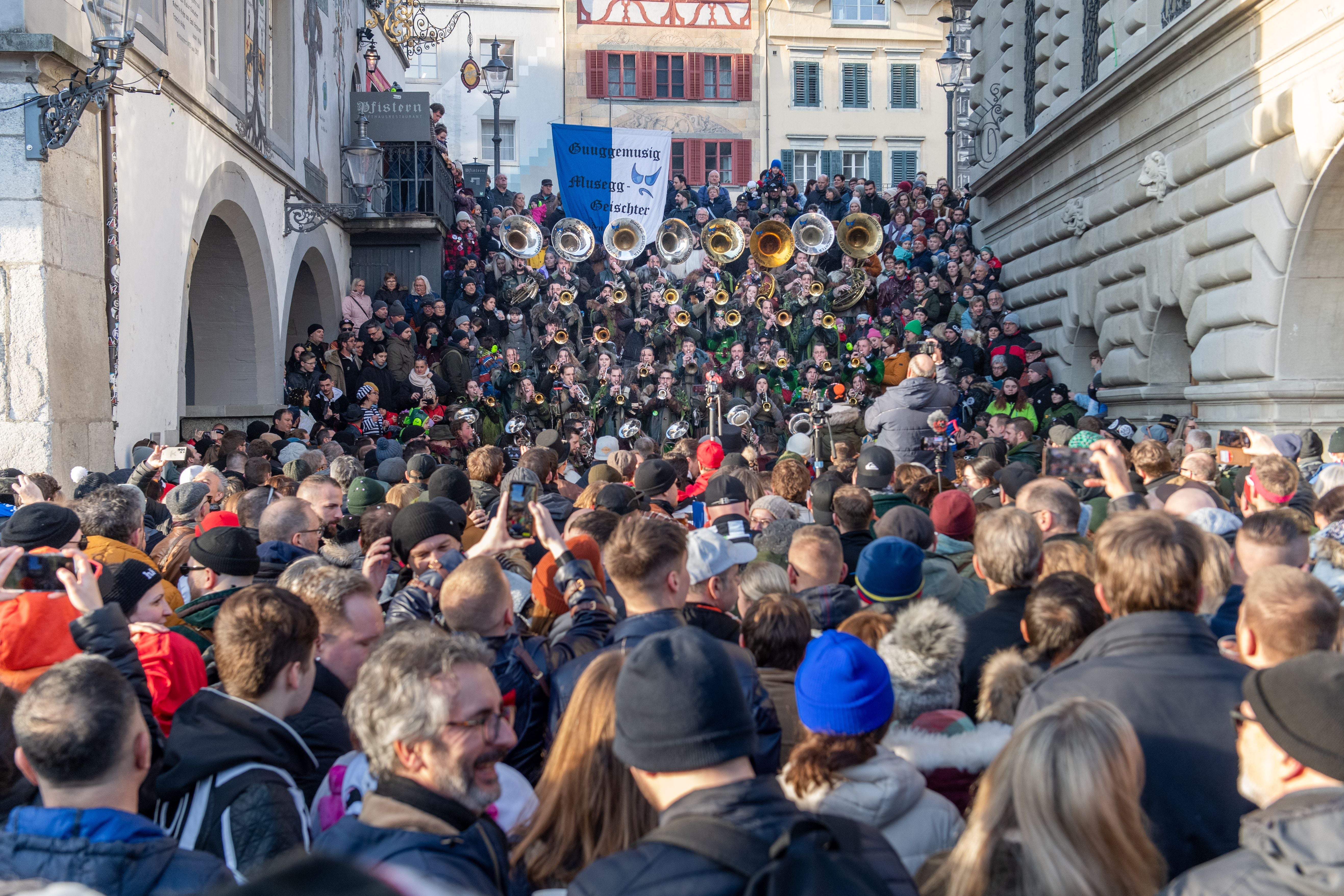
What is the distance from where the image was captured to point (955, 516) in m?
5.20

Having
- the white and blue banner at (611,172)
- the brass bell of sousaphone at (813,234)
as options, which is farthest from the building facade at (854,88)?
the white and blue banner at (611,172)

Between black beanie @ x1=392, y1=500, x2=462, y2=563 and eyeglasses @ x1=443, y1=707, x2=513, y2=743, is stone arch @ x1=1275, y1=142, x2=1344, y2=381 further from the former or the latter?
eyeglasses @ x1=443, y1=707, x2=513, y2=743

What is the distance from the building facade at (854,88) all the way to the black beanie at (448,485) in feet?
97.6

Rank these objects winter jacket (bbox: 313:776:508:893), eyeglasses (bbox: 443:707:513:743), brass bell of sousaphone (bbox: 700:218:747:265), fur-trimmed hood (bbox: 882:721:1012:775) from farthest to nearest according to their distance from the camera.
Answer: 1. brass bell of sousaphone (bbox: 700:218:747:265)
2. fur-trimmed hood (bbox: 882:721:1012:775)
3. eyeglasses (bbox: 443:707:513:743)
4. winter jacket (bbox: 313:776:508:893)

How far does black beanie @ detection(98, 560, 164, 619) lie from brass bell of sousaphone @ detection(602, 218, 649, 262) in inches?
537

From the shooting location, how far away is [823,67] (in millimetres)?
33875

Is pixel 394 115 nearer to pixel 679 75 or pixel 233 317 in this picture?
pixel 233 317

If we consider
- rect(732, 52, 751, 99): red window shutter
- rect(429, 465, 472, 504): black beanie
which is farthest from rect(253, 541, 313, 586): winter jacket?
rect(732, 52, 751, 99): red window shutter

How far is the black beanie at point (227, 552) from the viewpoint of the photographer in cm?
387

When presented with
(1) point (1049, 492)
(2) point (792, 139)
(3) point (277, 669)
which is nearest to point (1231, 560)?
(1) point (1049, 492)

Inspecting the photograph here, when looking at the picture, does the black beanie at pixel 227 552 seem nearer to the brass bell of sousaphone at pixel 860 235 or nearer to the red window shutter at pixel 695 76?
the brass bell of sousaphone at pixel 860 235

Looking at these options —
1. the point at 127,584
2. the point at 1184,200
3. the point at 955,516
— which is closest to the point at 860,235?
the point at 1184,200

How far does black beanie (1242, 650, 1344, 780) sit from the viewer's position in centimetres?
187

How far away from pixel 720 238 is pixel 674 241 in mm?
818
